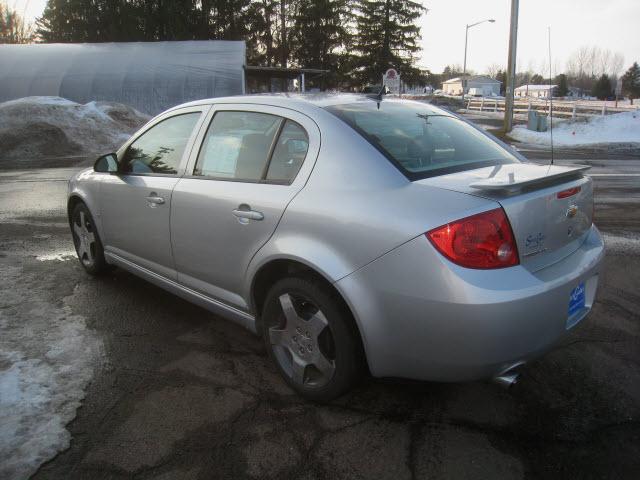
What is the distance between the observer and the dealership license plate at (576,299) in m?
2.44

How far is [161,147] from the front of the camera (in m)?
3.77

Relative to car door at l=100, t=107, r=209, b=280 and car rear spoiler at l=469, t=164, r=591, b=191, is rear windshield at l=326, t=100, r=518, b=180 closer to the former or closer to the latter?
car rear spoiler at l=469, t=164, r=591, b=191

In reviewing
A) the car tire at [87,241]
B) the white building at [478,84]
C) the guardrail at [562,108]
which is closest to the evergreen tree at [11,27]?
the guardrail at [562,108]

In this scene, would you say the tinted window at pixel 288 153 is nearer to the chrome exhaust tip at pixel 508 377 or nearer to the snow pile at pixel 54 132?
the chrome exhaust tip at pixel 508 377

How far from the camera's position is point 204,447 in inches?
94.7

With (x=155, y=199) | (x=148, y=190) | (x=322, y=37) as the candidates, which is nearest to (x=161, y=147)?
(x=148, y=190)

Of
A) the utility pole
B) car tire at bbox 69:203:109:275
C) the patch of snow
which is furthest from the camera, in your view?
the utility pole

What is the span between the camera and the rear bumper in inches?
83.5

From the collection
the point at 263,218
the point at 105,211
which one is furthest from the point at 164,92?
the point at 263,218

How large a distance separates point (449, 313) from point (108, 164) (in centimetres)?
305

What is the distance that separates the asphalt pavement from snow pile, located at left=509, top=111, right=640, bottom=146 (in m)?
17.2

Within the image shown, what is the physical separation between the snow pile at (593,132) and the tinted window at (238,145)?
17.5 metres

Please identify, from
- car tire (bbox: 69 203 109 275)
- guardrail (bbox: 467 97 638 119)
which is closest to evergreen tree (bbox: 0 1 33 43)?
guardrail (bbox: 467 97 638 119)

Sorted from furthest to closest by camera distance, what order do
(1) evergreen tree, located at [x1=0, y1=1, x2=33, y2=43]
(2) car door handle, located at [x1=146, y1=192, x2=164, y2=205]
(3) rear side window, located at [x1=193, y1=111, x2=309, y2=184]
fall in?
(1) evergreen tree, located at [x1=0, y1=1, x2=33, y2=43]
(2) car door handle, located at [x1=146, y1=192, x2=164, y2=205]
(3) rear side window, located at [x1=193, y1=111, x2=309, y2=184]
